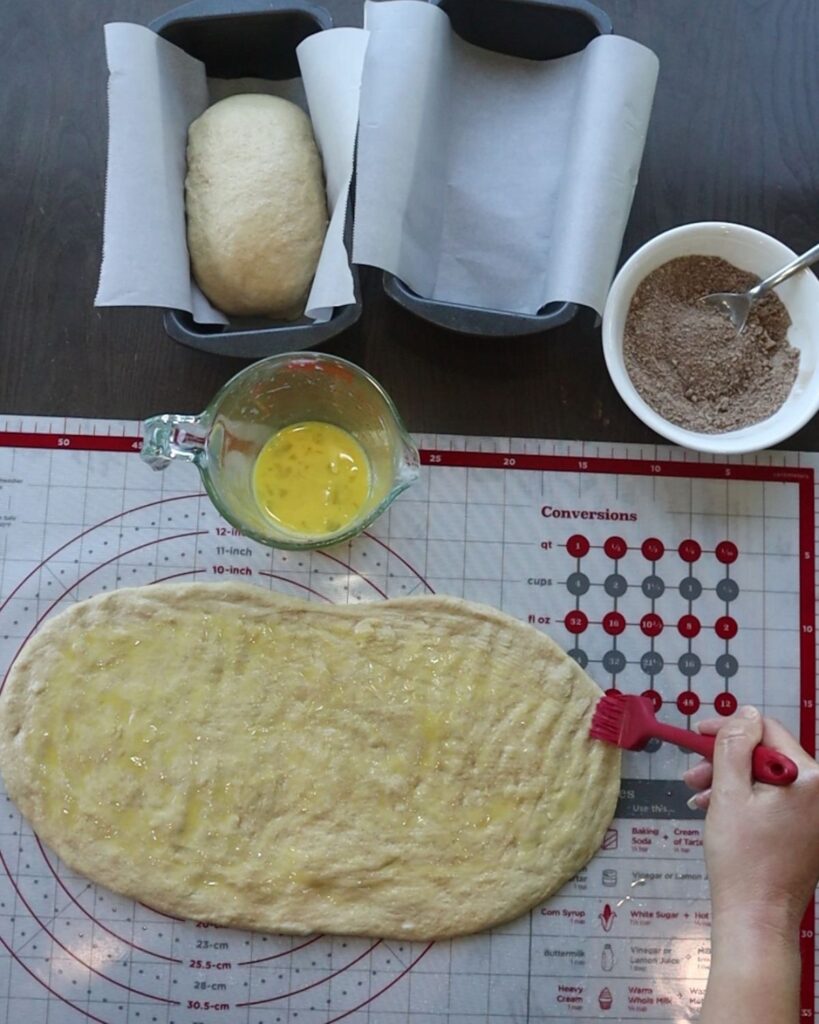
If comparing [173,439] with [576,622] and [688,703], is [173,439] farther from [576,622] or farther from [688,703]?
[688,703]

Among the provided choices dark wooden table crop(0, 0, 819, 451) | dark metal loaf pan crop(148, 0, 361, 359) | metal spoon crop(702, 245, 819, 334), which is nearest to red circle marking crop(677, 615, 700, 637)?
dark wooden table crop(0, 0, 819, 451)

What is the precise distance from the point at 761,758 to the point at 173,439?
63 centimetres

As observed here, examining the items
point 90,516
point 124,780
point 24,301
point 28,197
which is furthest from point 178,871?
point 28,197

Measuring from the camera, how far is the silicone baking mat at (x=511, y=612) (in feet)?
3.29

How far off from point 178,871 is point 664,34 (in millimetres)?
1080

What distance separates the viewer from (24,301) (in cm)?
107

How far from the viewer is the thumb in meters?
0.88

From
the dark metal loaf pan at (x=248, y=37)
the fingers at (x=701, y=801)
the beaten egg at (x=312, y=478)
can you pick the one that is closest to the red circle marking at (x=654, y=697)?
the fingers at (x=701, y=801)

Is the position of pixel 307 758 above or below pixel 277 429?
below

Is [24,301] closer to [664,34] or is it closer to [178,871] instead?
[178,871]

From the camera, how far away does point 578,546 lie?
1.07 metres

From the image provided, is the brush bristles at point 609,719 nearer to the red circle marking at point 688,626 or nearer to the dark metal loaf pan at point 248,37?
the red circle marking at point 688,626

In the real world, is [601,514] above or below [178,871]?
above

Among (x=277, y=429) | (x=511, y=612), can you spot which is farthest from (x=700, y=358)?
(x=277, y=429)
